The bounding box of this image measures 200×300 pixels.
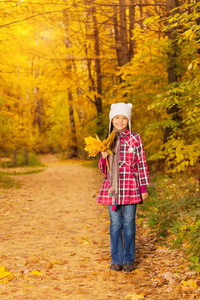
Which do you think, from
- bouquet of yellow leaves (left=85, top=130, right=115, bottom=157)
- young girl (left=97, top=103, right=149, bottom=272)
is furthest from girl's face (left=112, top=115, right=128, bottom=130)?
bouquet of yellow leaves (left=85, top=130, right=115, bottom=157)

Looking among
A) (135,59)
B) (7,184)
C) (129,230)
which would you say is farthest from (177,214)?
(7,184)

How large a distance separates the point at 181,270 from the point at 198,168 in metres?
5.27

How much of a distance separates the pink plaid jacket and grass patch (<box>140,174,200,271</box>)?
92cm

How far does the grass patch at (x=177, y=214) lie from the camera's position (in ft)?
14.8

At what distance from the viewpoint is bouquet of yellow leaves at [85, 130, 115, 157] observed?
13.2ft

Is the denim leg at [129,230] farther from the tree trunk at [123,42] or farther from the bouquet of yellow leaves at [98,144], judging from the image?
the tree trunk at [123,42]

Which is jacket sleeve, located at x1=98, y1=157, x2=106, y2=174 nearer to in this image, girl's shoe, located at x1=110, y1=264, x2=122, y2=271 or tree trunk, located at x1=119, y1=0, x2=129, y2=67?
girl's shoe, located at x1=110, y1=264, x2=122, y2=271

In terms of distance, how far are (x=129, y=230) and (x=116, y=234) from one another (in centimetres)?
17

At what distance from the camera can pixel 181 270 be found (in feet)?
13.8

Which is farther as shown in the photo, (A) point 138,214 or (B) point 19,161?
(B) point 19,161

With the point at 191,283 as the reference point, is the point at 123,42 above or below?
above

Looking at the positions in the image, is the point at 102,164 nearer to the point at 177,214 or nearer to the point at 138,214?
the point at 177,214

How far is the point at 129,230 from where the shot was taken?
Result: 4.24 metres

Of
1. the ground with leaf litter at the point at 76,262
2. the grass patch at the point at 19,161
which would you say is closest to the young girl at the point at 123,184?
the ground with leaf litter at the point at 76,262
